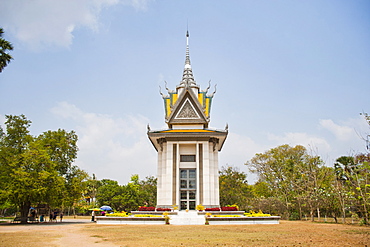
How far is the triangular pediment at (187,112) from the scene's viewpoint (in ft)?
121

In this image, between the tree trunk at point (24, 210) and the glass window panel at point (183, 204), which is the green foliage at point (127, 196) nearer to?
the glass window panel at point (183, 204)

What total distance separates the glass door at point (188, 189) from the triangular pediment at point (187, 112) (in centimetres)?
585

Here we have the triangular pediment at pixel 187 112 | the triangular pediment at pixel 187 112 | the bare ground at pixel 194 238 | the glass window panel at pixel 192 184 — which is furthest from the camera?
the triangular pediment at pixel 187 112

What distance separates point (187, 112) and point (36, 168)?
17.0 metres

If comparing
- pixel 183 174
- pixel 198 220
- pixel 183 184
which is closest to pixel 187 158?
pixel 183 174

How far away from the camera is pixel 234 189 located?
1732 inches

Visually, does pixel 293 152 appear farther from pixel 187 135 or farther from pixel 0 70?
pixel 0 70

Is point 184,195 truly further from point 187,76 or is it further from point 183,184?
point 187,76

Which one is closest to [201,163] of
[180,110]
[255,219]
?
[180,110]

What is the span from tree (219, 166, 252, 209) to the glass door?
1103cm

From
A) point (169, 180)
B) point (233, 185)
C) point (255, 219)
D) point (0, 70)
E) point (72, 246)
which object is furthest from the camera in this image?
point (233, 185)

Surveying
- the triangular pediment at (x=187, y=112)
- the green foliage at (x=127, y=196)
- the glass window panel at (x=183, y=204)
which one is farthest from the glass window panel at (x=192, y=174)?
the green foliage at (x=127, y=196)

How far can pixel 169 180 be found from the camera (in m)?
33.6

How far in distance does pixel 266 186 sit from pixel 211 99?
56.6ft
